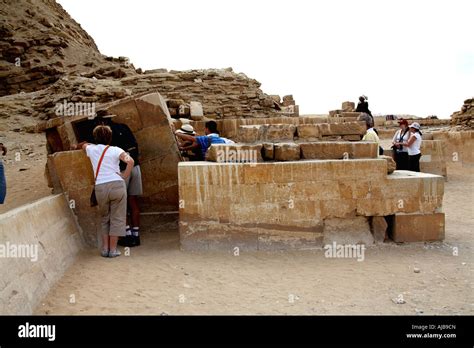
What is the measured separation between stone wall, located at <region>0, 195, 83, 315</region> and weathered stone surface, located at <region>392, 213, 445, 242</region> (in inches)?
152

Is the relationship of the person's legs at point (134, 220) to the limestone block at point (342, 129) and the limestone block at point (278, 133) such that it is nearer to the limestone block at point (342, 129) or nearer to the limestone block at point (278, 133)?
the limestone block at point (278, 133)

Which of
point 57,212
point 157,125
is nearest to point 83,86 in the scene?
point 157,125

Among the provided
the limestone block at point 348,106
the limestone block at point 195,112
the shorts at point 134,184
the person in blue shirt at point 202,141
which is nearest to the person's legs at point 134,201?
the shorts at point 134,184

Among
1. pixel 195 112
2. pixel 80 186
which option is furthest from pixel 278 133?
pixel 195 112

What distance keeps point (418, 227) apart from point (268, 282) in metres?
A: 2.23

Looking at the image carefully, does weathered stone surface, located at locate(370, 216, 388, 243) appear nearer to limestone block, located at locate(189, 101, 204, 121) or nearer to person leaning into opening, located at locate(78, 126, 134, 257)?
person leaning into opening, located at locate(78, 126, 134, 257)

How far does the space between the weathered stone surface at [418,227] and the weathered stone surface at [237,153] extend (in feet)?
6.21

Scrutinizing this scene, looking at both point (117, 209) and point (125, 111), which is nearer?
point (117, 209)

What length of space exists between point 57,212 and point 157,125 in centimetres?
191

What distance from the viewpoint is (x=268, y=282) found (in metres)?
4.17

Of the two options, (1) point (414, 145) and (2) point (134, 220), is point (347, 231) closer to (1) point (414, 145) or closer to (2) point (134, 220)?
(2) point (134, 220)

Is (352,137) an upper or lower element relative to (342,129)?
lower

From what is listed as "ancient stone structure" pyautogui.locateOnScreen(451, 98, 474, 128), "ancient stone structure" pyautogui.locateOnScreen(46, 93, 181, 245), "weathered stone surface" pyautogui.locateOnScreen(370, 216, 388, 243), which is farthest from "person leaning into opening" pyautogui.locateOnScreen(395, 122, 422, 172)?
"ancient stone structure" pyautogui.locateOnScreen(451, 98, 474, 128)

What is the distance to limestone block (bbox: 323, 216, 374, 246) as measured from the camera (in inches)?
203
